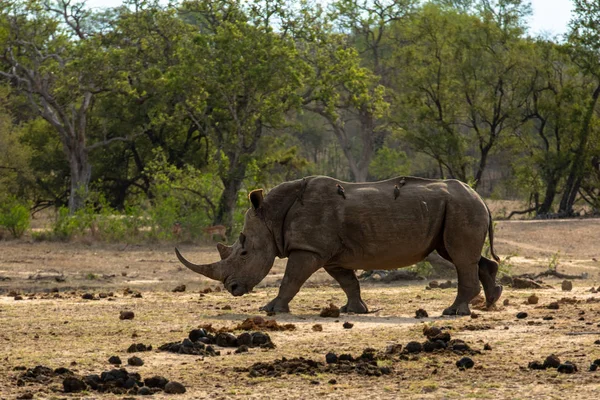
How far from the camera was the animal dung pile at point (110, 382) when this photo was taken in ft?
24.0

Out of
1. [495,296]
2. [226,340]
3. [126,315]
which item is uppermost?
[495,296]

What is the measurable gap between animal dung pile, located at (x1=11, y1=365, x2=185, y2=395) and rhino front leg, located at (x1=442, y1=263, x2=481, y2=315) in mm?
5271

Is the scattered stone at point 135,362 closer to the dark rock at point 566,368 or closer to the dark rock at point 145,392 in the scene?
the dark rock at point 145,392

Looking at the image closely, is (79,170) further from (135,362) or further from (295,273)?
(135,362)

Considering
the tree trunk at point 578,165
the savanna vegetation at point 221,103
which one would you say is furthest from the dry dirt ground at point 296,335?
the tree trunk at point 578,165

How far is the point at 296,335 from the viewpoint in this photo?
10.3 m

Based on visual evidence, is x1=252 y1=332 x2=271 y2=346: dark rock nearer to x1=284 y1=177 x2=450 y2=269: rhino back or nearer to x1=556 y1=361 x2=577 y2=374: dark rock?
x1=556 y1=361 x2=577 y2=374: dark rock

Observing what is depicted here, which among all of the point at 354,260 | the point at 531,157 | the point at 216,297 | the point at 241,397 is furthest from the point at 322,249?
the point at 531,157

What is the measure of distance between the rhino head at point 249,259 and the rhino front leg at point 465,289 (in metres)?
2.14

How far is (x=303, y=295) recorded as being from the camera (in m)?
15.0

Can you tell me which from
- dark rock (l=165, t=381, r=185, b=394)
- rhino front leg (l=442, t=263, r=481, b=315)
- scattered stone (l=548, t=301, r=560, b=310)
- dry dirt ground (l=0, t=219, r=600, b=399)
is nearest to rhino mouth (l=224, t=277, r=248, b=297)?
dry dirt ground (l=0, t=219, r=600, b=399)

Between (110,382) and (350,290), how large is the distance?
5477 mm

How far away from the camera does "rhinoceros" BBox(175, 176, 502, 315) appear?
1224cm

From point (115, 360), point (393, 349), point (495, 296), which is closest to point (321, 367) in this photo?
point (393, 349)
